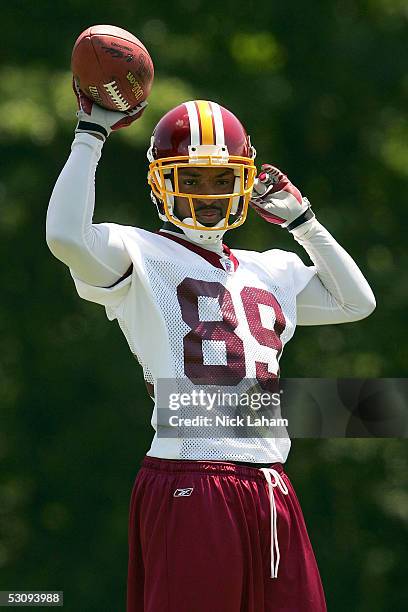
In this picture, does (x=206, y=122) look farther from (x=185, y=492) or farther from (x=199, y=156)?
(x=185, y=492)

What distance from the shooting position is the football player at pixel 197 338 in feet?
10.1

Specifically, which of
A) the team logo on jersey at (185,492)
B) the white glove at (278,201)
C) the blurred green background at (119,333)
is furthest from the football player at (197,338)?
the blurred green background at (119,333)

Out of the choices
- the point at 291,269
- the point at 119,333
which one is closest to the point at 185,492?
the point at 291,269

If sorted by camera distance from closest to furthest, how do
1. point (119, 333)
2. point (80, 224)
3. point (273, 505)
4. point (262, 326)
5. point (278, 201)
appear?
1. point (80, 224)
2. point (273, 505)
3. point (262, 326)
4. point (278, 201)
5. point (119, 333)

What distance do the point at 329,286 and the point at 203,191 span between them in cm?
48

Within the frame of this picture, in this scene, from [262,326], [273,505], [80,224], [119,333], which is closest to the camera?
[80,224]

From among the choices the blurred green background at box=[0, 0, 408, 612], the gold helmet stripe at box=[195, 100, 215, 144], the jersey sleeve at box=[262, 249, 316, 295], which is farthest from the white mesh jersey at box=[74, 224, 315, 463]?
the blurred green background at box=[0, 0, 408, 612]

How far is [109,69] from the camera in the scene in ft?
10.3

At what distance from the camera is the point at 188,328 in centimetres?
320

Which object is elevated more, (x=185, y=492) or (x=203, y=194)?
(x=203, y=194)

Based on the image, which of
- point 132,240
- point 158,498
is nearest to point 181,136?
point 132,240

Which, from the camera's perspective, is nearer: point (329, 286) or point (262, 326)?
point (262, 326)

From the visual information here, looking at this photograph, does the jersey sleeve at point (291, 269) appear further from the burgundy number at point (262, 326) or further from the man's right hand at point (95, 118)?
the man's right hand at point (95, 118)

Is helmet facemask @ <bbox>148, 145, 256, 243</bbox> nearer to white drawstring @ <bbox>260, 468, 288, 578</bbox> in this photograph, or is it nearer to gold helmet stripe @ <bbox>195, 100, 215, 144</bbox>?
gold helmet stripe @ <bbox>195, 100, 215, 144</bbox>
